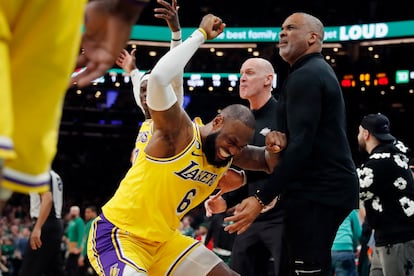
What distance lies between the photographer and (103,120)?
33.8m

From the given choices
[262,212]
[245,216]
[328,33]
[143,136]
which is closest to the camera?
[245,216]

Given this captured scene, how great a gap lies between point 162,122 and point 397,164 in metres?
2.65

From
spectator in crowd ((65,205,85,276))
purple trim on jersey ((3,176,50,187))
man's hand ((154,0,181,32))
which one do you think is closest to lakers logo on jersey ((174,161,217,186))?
Answer: man's hand ((154,0,181,32))

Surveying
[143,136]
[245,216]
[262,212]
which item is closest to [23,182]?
[245,216]

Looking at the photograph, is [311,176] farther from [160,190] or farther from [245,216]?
[160,190]

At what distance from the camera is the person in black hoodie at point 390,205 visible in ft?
19.8

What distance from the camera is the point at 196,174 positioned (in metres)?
4.58

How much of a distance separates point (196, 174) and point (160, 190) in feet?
0.80

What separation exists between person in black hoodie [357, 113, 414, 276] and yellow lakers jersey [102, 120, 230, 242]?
188 centimetres

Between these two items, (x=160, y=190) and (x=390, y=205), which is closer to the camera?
(x=160, y=190)

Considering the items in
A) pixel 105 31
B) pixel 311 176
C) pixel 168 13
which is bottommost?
pixel 311 176

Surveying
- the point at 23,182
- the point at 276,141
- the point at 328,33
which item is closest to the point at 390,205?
the point at 276,141

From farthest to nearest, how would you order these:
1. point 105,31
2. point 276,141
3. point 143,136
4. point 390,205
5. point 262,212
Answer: point 390,205 < point 262,212 < point 143,136 < point 276,141 < point 105,31

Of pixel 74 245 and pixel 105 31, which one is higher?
pixel 105 31
